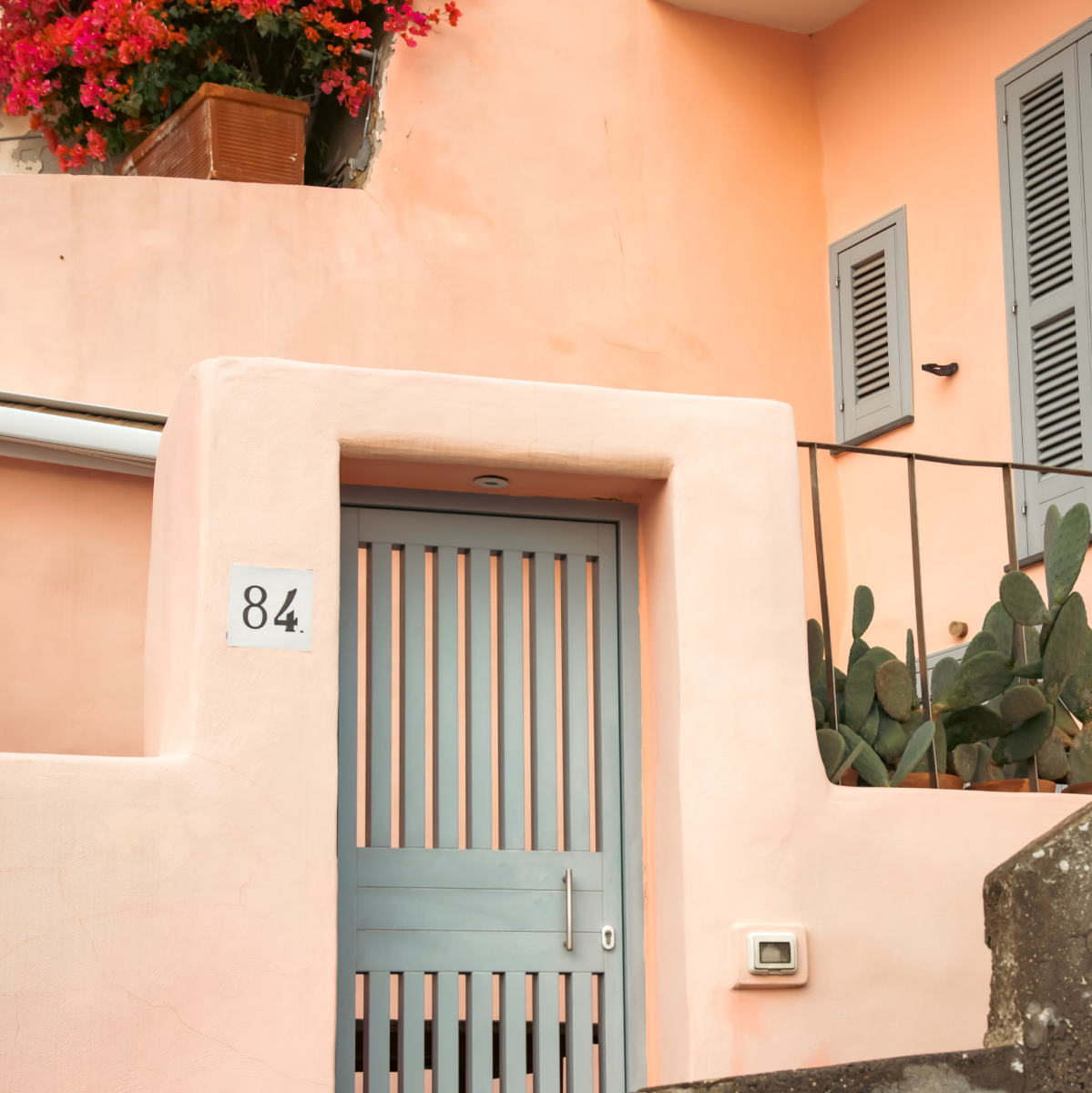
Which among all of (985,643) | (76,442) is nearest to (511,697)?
(985,643)

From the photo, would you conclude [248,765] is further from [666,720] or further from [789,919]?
[789,919]

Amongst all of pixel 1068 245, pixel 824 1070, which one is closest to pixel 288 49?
pixel 1068 245

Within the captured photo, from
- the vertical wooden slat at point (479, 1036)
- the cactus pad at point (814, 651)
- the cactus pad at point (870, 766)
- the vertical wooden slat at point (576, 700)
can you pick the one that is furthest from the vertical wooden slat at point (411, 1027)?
the cactus pad at point (814, 651)

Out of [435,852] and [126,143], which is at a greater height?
[126,143]

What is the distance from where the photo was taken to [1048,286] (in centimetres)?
666

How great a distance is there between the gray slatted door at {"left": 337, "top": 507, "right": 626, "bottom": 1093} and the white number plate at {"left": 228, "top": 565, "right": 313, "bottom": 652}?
336mm

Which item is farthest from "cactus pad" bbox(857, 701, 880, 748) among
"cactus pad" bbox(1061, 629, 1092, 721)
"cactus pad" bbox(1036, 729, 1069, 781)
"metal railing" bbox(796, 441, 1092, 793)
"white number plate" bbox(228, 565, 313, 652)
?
"white number plate" bbox(228, 565, 313, 652)

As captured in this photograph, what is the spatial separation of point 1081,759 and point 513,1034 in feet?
6.35

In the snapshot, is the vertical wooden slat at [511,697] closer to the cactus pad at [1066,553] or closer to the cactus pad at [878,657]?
the cactus pad at [878,657]

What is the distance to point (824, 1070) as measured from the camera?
294 cm

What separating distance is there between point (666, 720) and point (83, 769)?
1.51 metres

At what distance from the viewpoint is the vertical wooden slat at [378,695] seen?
421 centimetres

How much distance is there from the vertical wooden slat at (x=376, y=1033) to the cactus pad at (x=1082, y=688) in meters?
2.28

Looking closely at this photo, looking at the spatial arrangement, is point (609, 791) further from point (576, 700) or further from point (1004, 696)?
point (1004, 696)
